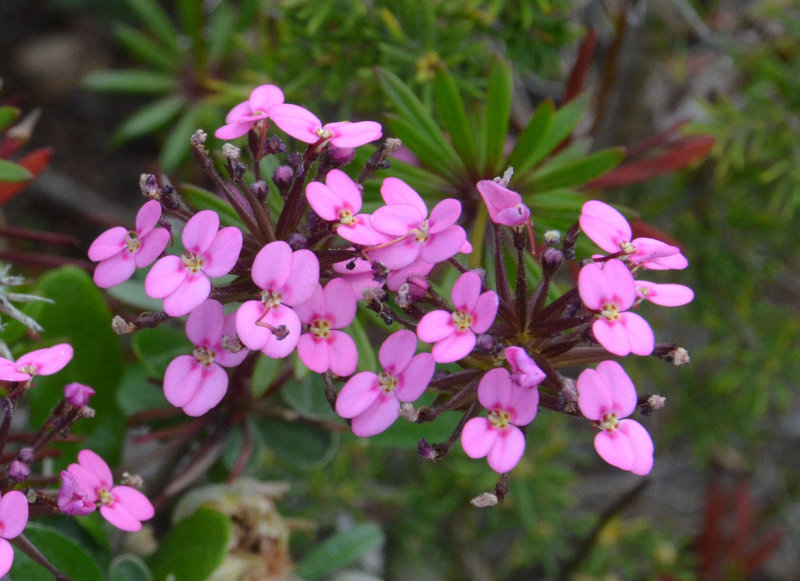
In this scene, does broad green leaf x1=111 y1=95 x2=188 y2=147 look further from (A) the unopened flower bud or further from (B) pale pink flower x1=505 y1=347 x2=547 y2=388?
(B) pale pink flower x1=505 y1=347 x2=547 y2=388

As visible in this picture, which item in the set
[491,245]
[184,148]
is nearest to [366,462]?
[184,148]

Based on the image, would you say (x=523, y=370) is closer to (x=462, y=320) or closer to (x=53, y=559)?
(x=462, y=320)

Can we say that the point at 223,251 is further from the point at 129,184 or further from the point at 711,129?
the point at 129,184

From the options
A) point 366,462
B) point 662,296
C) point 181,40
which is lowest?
point 366,462

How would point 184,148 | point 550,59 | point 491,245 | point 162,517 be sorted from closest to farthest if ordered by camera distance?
point 491,245 → point 162,517 → point 550,59 → point 184,148

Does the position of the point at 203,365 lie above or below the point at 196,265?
below

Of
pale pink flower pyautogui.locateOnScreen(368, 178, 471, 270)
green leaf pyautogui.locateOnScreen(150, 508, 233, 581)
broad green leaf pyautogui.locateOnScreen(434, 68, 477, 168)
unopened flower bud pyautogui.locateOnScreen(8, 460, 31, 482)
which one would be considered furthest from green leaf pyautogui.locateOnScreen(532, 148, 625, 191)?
unopened flower bud pyautogui.locateOnScreen(8, 460, 31, 482)

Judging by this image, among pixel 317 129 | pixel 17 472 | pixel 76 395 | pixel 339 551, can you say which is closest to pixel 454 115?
pixel 317 129
